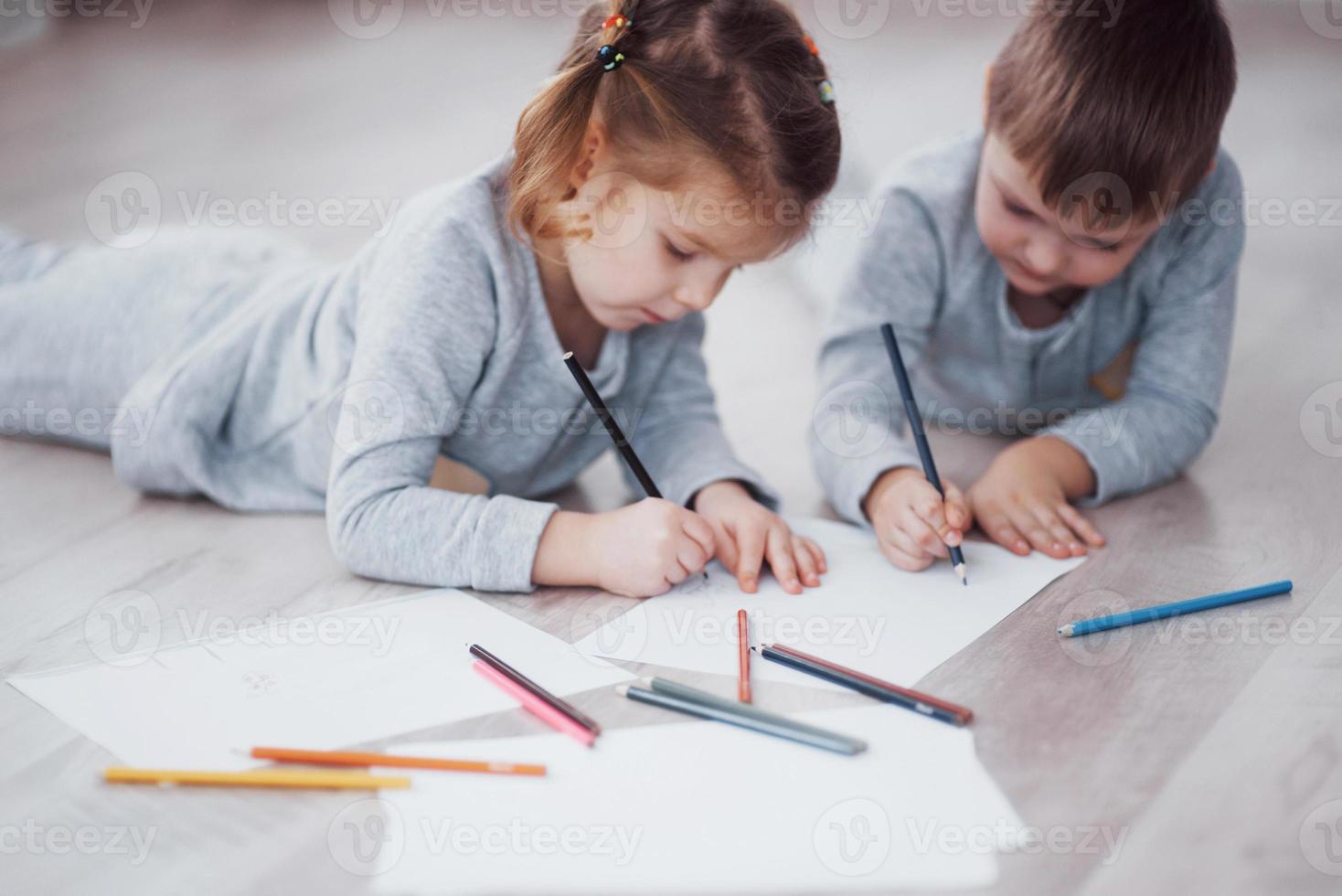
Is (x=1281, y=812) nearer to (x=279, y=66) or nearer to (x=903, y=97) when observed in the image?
(x=903, y=97)

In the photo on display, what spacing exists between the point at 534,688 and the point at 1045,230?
22.4 inches

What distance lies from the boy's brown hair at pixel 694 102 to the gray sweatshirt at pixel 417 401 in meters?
0.11

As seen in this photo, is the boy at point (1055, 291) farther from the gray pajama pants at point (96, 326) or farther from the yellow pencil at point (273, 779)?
the gray pajama pants at point (96, 326)

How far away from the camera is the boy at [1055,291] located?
0.90 m

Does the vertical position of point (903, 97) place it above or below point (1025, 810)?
above

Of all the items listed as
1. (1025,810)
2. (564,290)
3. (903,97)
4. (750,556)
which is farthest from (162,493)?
(903,97)

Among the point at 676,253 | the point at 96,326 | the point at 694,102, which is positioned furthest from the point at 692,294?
the point at 96,326

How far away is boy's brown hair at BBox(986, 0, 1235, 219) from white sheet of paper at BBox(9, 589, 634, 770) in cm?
53

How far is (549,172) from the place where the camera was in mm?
861

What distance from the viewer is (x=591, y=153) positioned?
2.88ft

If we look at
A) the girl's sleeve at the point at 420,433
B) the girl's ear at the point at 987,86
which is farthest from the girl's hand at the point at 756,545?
the girl's ear at the point at 987,86

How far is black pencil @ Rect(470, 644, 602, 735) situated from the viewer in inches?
27.0

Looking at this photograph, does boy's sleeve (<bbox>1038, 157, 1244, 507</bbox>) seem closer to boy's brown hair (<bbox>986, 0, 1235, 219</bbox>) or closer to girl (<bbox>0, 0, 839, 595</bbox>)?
boy's brown hair (<bbox>986, 0, 1235, 219</bbox>)

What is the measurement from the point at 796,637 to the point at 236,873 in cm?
37
